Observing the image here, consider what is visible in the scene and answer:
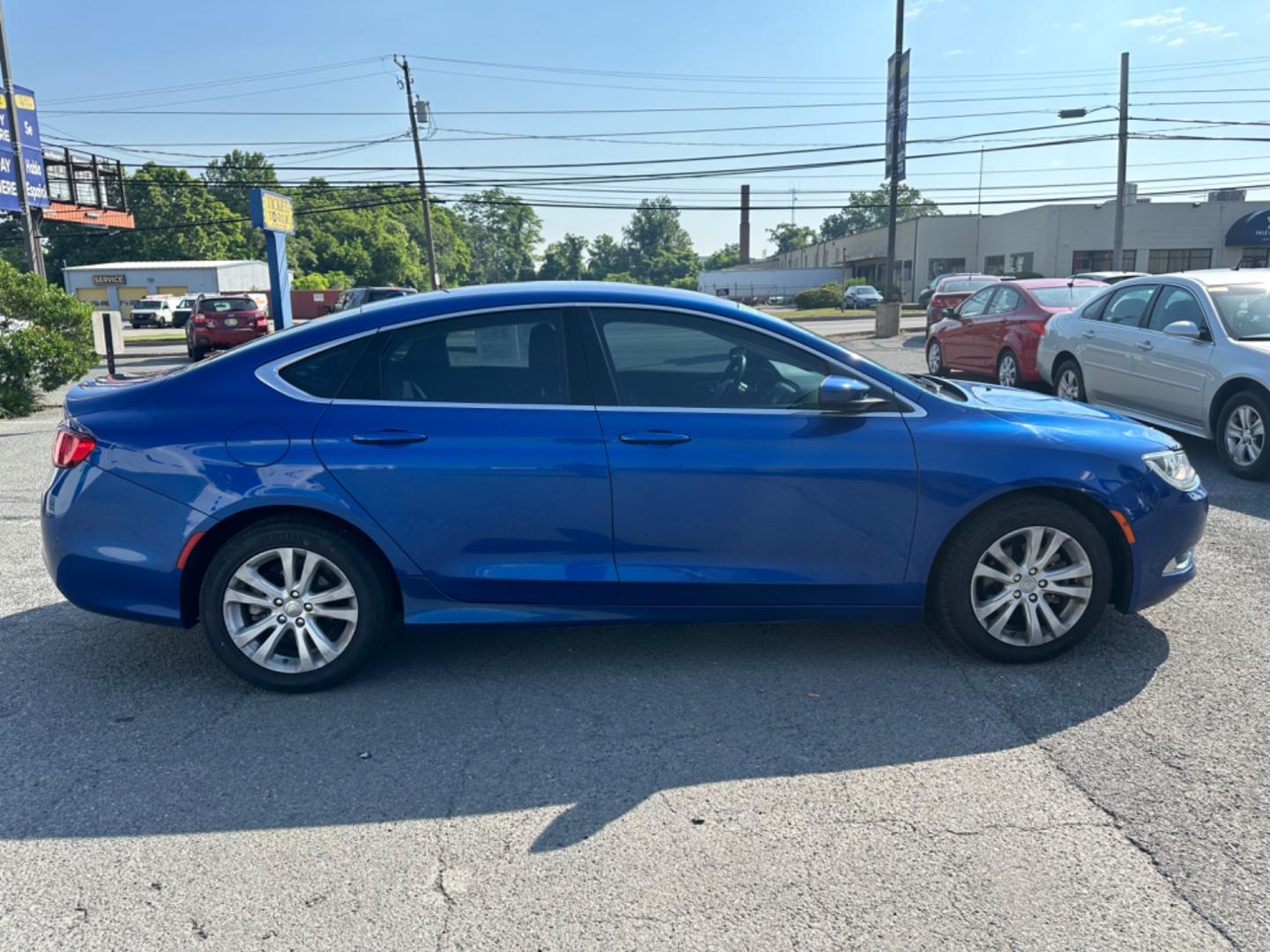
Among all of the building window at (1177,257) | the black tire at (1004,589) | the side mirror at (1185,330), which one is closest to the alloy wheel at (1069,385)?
the side mirror at (1185,330)

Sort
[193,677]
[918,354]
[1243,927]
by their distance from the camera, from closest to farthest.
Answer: [1243,927]
[193,677]
[918,354]

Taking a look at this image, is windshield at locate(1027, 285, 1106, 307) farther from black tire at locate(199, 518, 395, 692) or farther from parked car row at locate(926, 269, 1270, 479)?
black tire at locate(199, 518, 395, 692)

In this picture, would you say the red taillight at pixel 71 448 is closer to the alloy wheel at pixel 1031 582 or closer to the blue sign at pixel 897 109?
the alloy wheel at pixel 1031 582

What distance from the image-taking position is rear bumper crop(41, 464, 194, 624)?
12.5ft

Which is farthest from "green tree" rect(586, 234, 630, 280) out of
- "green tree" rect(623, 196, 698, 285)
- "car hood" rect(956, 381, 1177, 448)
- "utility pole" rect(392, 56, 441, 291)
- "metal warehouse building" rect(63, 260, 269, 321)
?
A: "car hood" rect(956, 381, 1177, 448)

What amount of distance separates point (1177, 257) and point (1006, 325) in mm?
47488

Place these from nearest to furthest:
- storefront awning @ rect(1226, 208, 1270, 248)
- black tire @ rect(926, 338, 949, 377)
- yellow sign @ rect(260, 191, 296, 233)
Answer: black tire @ rect(926, 338, 949, 377) < yellow sign @ rect(260, 191, 296, 233) < storefront awning @ rect(1226, 208, 1270, 248)

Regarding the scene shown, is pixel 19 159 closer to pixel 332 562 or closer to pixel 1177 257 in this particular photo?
pixel 332 562

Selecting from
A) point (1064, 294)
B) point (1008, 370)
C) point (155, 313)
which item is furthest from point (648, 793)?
point (155, 313)

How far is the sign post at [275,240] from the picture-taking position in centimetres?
2170

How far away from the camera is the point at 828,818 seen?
3023mm

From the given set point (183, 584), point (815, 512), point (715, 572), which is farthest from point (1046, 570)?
point (183, 584)

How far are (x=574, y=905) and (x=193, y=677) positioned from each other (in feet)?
7.68

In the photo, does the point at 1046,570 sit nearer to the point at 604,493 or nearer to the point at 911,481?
the point at 911,481
